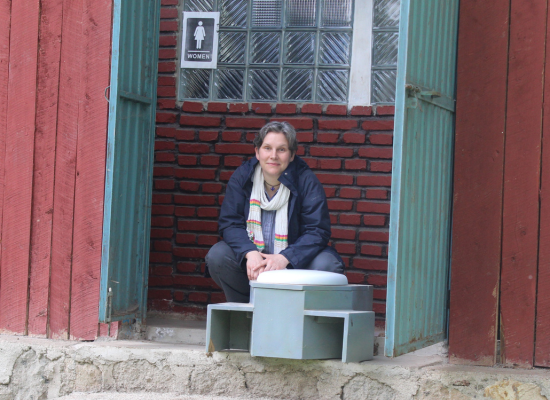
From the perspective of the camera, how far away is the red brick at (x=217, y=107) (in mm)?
5039

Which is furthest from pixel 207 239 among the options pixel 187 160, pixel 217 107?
pixel 217 107

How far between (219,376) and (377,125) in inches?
83.2

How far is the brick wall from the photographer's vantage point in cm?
482

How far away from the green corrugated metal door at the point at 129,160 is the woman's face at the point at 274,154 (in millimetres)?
811

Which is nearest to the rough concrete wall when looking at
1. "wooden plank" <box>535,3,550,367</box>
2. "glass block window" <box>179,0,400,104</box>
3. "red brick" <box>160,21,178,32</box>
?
"wooden plank" <box>535,3,550,367</box>

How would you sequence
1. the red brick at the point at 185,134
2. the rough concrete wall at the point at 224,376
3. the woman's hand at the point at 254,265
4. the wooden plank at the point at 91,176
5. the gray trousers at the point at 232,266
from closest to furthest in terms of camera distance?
the rough concrete wall at the point at 224,376, the woman's hand at the point at 254,265, the gray trousers at the point at 232,266, the wooden plank at the point at 91,176, the red brick at the point at 185,134

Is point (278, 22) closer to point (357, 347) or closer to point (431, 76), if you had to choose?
point (431, 76)

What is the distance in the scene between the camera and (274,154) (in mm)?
3865

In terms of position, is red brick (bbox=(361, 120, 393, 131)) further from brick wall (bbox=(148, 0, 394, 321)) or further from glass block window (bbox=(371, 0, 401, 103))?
glass block window (bbox=(371, 0, 401, 103))

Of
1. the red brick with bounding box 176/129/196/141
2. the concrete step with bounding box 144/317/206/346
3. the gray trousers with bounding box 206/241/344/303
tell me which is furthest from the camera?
the red brick with bounding box 176/129/196/141

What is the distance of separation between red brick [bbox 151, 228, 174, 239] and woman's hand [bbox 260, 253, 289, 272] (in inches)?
60.4

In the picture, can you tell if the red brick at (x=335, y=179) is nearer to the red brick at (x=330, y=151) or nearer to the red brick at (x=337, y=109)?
the red brick at (x=330, y=151)

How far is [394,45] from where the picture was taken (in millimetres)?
4801

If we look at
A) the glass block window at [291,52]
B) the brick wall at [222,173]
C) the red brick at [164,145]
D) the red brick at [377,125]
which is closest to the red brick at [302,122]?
the brick wall at [222,173]
